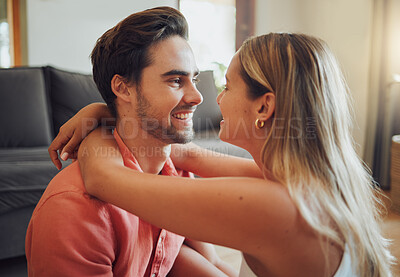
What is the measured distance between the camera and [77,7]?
12.2 feet

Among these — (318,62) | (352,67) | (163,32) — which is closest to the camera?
(318,62)

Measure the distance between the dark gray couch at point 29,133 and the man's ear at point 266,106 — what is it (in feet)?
4.79

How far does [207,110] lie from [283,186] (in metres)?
2.55

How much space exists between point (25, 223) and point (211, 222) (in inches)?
62.5

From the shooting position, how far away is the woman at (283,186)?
73 cm

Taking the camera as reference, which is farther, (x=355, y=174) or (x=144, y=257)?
(x=144, y=257)

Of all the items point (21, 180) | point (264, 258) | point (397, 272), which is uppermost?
point (264, 258)

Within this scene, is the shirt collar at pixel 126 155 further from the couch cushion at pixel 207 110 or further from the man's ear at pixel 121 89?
the couch cushion at pixel 207 110

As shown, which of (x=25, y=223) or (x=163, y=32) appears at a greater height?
(x=163, y=32)

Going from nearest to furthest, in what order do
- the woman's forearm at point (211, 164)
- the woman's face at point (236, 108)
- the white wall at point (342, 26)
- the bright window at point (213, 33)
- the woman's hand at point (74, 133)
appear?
the woman's face at point (236, 108) < the woman's hand at point (74, 133) < the woman's forearm at point (211, 164) < the white wall at point (342, 26) < the bright window at point (213, 33)

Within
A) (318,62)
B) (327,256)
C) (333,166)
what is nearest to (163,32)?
(318,62)

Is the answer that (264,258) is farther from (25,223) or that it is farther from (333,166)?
(25,223)

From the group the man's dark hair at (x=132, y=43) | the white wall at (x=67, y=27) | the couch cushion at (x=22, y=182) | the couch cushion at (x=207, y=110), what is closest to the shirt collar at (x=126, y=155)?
the man's dark hair at (x=132, y=43)

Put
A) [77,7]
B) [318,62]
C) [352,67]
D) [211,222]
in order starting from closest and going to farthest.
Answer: [211,222], [318,62], [77,7], [352,67]
